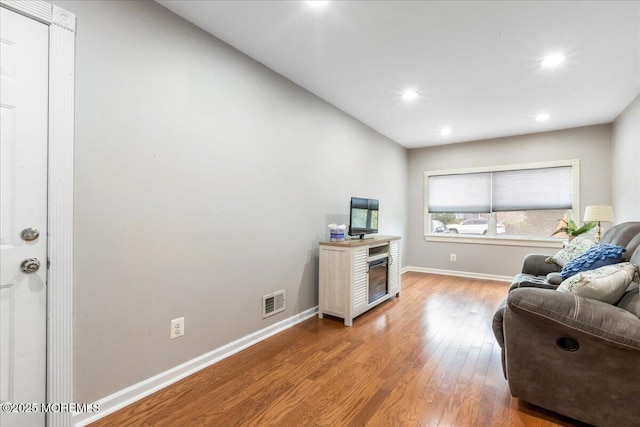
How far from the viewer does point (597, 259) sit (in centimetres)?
197

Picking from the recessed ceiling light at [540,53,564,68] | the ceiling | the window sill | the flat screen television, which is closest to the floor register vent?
the flat screen television

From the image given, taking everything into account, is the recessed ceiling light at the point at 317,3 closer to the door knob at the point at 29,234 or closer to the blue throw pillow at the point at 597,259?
the door knob at the point at 29,234

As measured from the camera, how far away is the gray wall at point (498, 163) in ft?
13.8

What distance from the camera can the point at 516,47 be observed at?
7.61 feet

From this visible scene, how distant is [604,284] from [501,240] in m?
3.68

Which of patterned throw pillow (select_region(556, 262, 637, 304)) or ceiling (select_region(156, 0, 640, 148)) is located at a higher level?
ceiling (select_region(156, 0, 640, 148))

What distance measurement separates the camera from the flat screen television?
343 centimetres

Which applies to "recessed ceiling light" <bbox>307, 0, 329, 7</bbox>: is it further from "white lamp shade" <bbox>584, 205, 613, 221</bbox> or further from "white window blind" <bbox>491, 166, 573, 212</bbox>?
"white window blind" <bbox>491, 166, 573, 212</bbox>

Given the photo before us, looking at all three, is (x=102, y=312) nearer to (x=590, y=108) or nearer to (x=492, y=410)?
(x=492, y=410)

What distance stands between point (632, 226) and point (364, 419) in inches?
104

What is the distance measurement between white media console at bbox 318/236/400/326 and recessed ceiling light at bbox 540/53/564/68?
2288 mm

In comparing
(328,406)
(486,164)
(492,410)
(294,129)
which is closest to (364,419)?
(328,406)

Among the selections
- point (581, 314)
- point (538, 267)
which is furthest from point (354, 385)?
point (538, 267)

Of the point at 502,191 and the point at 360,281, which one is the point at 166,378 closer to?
the point at 360,281
